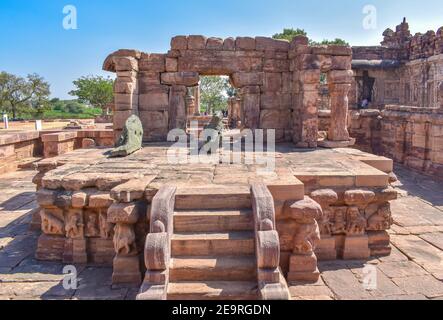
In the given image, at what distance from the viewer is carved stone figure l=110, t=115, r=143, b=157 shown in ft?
22.6

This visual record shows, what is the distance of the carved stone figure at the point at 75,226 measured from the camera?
4852 mm

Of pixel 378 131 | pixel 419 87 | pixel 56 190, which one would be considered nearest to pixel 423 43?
pixel 419 87

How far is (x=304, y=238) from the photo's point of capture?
4.31 metres

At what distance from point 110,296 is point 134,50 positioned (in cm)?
652

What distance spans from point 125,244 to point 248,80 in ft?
19.8

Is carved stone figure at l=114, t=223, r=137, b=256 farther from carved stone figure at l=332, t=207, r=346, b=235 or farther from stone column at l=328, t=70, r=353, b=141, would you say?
stone column at l=328, t=70, r=353, b=141

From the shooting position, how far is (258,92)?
30.1ft

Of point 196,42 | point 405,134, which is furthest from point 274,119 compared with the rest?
point 405,134

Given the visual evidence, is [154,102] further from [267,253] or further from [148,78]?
[267,253]

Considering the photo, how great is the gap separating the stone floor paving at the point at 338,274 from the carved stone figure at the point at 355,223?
42 centimetres

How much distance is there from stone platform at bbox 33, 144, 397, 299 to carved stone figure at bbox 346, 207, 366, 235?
14 millimetres

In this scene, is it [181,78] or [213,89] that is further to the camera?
[213,89]

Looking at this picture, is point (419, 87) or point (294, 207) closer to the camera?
point (294, 207)

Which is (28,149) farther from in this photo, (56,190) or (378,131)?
(378,131)
